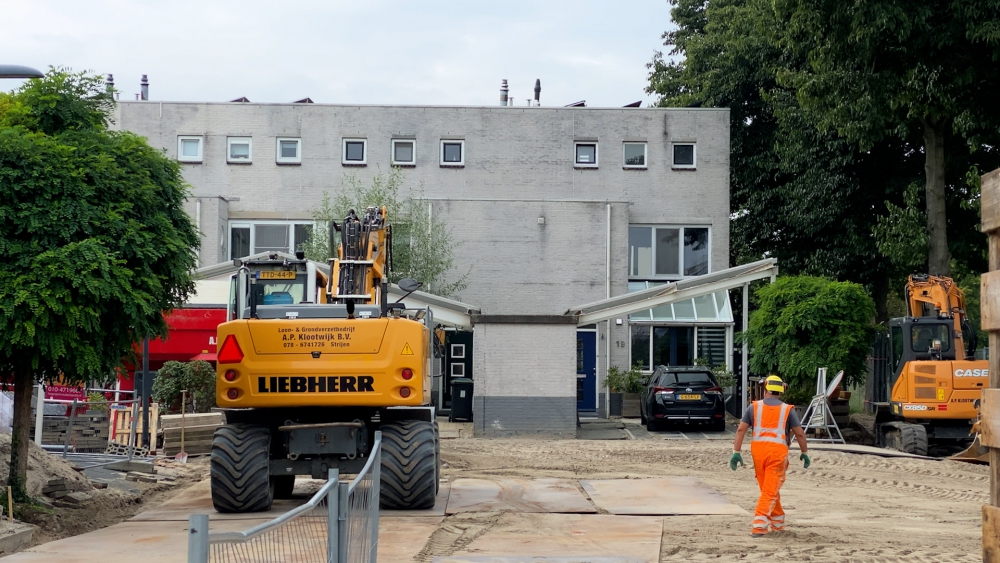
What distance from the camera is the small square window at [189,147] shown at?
1353 inches

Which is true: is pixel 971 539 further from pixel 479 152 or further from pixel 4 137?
pixel 479 152

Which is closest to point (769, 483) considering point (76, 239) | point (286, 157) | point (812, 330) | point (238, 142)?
point (76, 239)

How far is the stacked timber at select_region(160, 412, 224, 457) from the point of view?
67.6 feet

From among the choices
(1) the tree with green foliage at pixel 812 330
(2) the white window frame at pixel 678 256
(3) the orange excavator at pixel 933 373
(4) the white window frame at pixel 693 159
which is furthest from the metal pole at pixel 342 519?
(4) the white window frame at pixel 693 159

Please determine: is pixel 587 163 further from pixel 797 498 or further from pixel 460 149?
pixel 797 498

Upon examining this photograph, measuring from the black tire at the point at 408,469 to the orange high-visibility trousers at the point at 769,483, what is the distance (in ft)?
12.1

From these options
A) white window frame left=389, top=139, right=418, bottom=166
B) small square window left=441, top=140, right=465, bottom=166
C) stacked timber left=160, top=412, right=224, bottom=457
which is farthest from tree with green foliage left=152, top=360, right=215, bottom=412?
small square window left=441, top=140, right=465, bottom=166

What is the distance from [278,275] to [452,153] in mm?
19810

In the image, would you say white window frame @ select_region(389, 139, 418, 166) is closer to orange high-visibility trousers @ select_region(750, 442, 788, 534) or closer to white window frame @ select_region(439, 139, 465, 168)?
white window frame @ select_region(439, 139, 465, 168)

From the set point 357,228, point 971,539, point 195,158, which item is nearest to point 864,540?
point 971,539

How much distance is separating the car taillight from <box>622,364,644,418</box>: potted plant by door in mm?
19039

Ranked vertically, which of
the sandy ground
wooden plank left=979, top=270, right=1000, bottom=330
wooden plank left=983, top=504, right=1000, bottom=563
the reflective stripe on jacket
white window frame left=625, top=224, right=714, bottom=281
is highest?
white window frame left=625, top=224, right=714, bottom=281

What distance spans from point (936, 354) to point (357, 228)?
41.6 feet

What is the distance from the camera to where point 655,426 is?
26922mm
